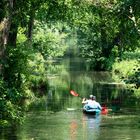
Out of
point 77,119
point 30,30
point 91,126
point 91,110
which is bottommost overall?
point 91,126

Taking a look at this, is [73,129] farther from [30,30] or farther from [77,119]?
[30,30]

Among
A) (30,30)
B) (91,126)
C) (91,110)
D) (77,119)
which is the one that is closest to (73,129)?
(91,126)

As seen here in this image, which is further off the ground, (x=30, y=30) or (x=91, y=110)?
(x=30, y=30)

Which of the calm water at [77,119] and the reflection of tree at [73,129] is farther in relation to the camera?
the calm water at [77,119]

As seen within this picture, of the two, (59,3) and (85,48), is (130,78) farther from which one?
(85,48)

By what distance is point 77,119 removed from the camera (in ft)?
86.8

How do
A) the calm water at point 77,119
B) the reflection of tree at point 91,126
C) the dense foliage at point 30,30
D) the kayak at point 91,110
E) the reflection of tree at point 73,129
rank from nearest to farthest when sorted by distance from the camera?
1. the dense foliage at point 30,30
2. the reflection of tree at point 73,129
3. the calm water at point 77,119
4. the reflection of tree at point 91,126
5. the kayak at point 91,110

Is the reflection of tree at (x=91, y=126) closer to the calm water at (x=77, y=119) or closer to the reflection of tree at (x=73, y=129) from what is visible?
the calm water at (x=77, y=119)

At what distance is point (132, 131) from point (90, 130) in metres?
2.03

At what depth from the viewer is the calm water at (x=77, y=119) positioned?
2023 centimetres

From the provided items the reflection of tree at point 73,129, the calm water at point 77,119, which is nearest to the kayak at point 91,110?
the calm water at point 77,119

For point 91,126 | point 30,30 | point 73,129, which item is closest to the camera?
point 73,129

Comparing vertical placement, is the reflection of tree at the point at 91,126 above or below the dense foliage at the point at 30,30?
below

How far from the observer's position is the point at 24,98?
3222 centimetres
